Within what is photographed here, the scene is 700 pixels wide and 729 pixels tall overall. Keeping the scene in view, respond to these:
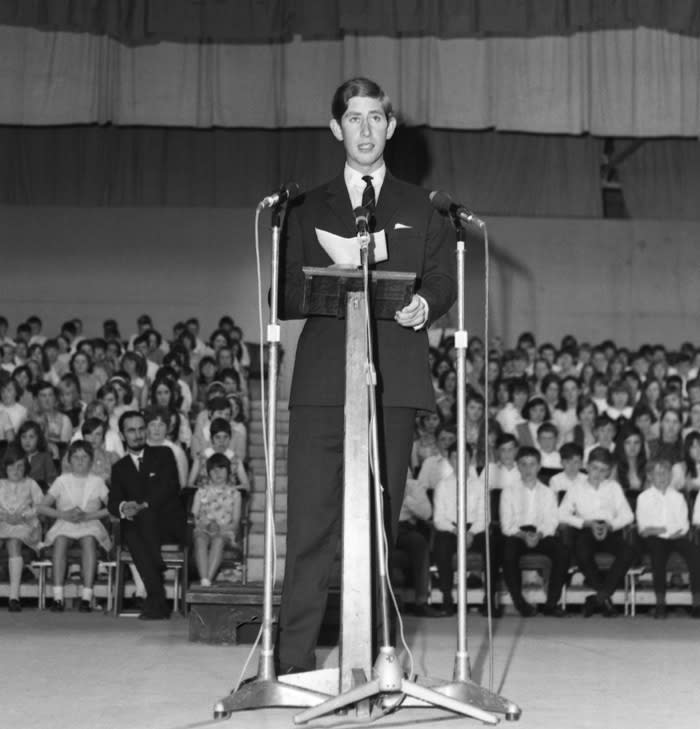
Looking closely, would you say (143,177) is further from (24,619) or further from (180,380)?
(24,619)

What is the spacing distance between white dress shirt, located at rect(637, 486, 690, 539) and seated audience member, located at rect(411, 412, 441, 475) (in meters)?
1.24

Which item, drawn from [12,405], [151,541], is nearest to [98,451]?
[151,541]

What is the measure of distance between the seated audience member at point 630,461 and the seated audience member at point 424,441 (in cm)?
108

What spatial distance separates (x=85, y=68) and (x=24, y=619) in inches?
191

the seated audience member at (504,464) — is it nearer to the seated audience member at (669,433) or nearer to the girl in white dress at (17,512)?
the seated audience member at (669,433)

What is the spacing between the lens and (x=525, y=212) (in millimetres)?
12523

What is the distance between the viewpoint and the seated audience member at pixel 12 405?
26.1 feet

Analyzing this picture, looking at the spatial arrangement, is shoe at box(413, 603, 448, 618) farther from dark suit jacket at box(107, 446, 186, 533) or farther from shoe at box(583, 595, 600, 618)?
dark suit jacket at box(107, 446, 186, 533)

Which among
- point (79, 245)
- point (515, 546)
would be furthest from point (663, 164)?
point (515, 546)

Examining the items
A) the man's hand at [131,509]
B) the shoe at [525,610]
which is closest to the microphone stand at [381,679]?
the shoe at [525,610]

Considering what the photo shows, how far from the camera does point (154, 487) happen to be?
20.6 ft

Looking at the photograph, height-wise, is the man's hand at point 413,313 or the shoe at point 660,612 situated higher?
the man's hand at point 413,313

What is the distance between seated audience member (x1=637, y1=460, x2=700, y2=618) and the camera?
6.25 m

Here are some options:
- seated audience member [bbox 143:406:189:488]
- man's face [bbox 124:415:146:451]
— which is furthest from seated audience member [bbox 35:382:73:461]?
man's face [bbox 124:415:146:451]
